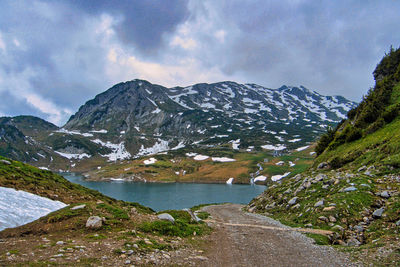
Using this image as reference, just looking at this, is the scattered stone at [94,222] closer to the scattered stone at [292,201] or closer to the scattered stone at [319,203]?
the scattered stone at [319,203]

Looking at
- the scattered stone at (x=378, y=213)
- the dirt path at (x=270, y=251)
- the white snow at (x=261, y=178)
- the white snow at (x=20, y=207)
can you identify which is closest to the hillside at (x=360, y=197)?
the scattered stone at (x=378, y=213)

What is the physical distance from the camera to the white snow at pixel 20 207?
12.4 meters

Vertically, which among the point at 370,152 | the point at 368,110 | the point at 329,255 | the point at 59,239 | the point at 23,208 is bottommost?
the point at 329,255

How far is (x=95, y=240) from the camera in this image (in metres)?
10.9

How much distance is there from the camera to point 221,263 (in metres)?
10.5

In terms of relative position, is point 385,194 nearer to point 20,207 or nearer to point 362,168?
point 362,168

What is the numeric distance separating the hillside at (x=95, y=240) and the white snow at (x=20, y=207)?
16.1 inches

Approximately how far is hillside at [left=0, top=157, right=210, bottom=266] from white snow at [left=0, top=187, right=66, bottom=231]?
0.41 m

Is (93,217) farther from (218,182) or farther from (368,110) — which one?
(218,182)

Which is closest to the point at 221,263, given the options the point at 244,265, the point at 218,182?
the point at 244,265

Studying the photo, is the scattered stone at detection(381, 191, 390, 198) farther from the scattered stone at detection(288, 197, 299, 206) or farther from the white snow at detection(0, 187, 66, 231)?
the white snow at detection(0, 187, 66, 231)

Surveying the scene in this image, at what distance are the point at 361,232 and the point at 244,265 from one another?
351 inches

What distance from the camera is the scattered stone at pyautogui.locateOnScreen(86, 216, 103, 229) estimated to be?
484 inches

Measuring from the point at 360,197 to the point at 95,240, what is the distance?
721 inches
